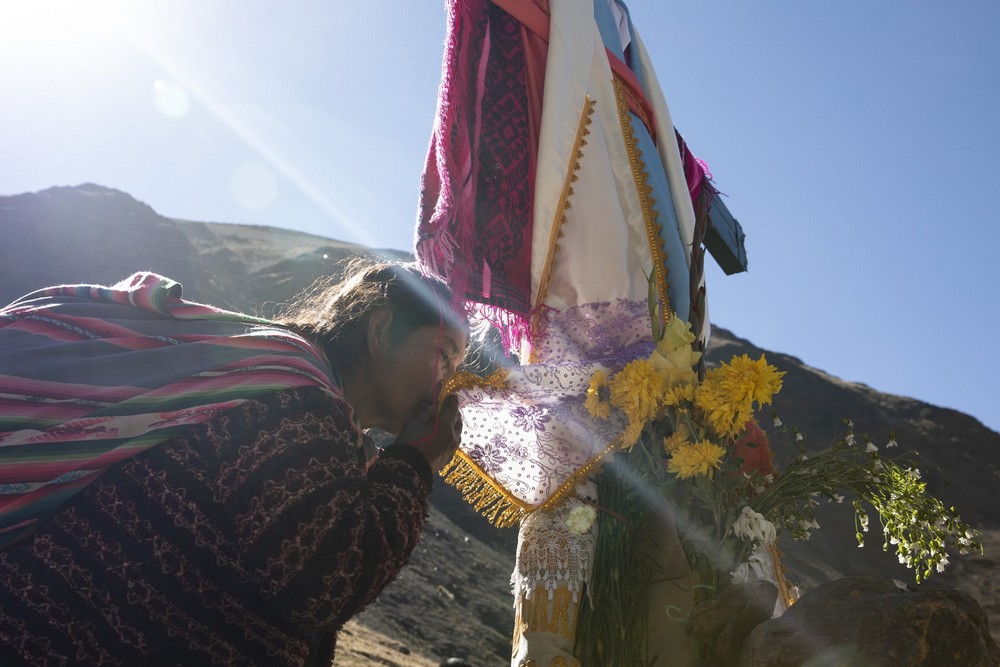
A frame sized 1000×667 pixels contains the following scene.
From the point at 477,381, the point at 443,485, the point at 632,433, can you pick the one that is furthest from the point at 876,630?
the point at 443,485

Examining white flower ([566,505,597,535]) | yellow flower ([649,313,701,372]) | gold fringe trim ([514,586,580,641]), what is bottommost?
gold fringe trim ([514,586,580,641])

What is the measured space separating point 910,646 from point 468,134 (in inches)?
70.5

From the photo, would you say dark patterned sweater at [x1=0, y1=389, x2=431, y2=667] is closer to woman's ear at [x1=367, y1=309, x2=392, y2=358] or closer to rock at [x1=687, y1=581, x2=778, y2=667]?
woman's ear at [x1=367, y1=309, x2=392, y2=358]

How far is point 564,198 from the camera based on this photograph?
2412 mm

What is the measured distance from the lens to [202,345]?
5.62ft

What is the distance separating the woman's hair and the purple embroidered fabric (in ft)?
1.01

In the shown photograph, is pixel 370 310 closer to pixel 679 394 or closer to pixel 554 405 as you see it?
pixel 554 405

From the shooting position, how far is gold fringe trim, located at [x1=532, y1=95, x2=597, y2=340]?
241 centimetres

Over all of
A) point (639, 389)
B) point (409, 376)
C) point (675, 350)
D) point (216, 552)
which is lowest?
point (216, 552)

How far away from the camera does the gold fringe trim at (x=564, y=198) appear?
2.41 meters

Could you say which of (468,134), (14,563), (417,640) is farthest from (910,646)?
(417,640)

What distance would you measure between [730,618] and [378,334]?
3.44ft

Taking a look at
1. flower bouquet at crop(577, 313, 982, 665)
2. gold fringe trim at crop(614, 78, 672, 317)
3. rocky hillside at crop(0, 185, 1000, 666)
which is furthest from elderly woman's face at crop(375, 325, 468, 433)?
rocky hillside at crop(0, 185, 1000, 666)

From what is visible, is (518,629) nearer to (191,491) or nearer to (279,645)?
(279,645)
